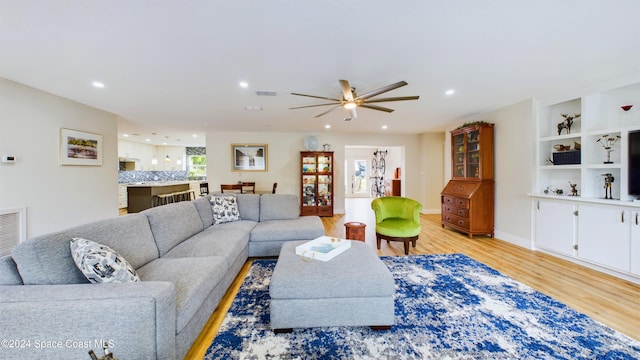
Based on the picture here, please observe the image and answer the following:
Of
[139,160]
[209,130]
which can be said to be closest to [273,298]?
[209,130]

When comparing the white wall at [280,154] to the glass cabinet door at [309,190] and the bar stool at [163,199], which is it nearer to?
the glass cabinet door at [309,190]

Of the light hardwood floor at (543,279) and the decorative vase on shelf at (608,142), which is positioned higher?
the decorative vase on shelf at (608,142)

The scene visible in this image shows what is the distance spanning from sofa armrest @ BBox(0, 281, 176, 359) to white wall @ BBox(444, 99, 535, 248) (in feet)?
16.2

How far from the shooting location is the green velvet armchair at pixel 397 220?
3.44 meters

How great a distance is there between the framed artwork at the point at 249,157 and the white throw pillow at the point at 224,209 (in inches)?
126

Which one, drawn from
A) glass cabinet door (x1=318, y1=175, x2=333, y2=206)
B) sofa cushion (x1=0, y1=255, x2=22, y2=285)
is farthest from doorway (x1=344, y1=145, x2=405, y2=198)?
sofa cushion (x1=0, y1=255, x2=22, y2=285)

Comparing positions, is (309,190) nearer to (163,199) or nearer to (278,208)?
(278,208)

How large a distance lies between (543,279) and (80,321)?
159 inches

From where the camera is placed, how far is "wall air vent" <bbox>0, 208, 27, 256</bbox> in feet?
9.16

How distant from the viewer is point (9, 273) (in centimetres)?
128

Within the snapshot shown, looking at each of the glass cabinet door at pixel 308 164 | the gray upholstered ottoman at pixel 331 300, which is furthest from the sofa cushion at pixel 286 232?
the glass cabinet door at pixel 308 164

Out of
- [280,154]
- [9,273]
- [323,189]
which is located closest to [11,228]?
[9,273]

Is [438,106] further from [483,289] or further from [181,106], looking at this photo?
[181,106]

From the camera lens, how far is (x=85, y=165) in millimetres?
3934
